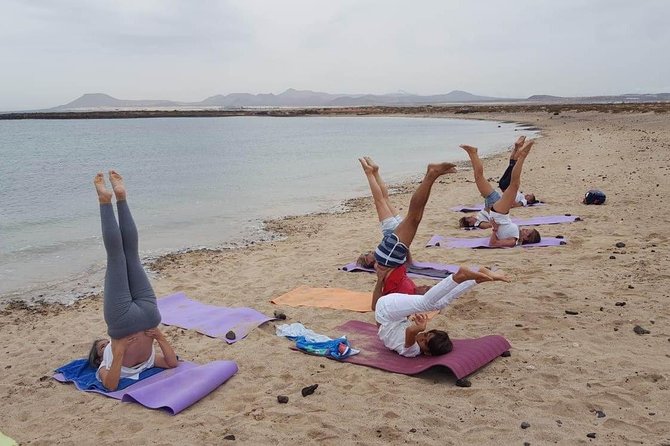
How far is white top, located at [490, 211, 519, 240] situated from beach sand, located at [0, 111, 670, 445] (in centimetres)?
44

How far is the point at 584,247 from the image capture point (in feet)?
26.8

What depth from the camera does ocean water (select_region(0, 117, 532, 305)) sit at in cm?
1034

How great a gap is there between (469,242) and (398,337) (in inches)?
178

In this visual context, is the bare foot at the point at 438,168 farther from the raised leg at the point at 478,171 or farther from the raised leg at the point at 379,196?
the raised leg at the point at 478,171

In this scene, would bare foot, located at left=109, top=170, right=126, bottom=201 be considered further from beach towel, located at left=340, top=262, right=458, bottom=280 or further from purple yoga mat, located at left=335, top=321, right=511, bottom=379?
beach towel, located at left=340, top=262, right=458, bottom=280

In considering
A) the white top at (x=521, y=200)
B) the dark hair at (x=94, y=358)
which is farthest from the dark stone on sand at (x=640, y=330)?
the white top at (x=521, y=200)

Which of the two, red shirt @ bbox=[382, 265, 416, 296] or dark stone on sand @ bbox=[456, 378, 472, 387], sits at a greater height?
red shirt @ bbox=[382, 265, 416, 296]

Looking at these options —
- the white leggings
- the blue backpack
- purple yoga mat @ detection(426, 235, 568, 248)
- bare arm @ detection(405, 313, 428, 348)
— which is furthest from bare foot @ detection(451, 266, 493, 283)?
the blue backpack

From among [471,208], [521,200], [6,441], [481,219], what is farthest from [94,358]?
[521,200]

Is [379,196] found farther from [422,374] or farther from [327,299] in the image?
[422,374]

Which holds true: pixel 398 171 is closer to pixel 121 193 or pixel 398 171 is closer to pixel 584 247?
pixel 584 247

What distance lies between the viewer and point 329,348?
17.1 ft

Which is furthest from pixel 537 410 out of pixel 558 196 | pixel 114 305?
pixel 558 196

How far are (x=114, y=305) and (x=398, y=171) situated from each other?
18.3 m
